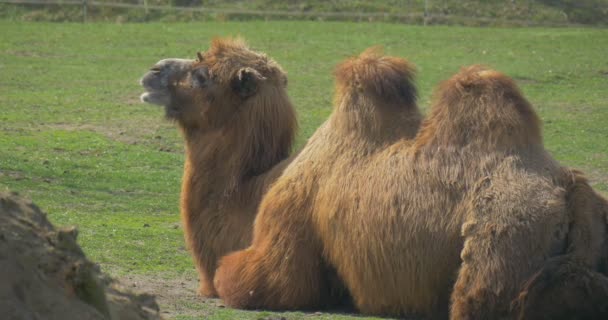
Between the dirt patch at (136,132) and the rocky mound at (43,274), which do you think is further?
the dirt patch at (136,132)

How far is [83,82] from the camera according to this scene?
2100 centimetres

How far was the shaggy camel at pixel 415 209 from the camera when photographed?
22.4ft

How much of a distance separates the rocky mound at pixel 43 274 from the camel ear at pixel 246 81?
120 inches

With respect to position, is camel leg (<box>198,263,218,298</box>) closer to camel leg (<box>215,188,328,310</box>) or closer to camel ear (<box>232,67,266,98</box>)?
camel leg (<box>215,188,328,310</box>)

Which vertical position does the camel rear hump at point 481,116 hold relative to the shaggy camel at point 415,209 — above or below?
above

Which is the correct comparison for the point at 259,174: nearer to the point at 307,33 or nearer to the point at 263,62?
the point at 263,62

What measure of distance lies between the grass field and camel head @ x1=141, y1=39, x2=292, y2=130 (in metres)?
1.23

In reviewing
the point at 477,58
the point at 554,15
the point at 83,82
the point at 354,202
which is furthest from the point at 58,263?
the point at 554,15

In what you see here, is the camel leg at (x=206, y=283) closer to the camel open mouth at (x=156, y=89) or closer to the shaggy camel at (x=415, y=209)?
the shaggy camel at (x=415, y=209)

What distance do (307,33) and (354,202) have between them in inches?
812

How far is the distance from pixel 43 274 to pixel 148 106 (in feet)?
44.4

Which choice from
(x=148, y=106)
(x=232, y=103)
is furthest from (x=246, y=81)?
(x=148, y=106)

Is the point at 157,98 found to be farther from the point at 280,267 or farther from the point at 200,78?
the point at 280,267

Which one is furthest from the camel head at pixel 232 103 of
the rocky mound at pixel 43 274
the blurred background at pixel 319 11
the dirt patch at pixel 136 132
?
the blurred background at pixel 319 11
